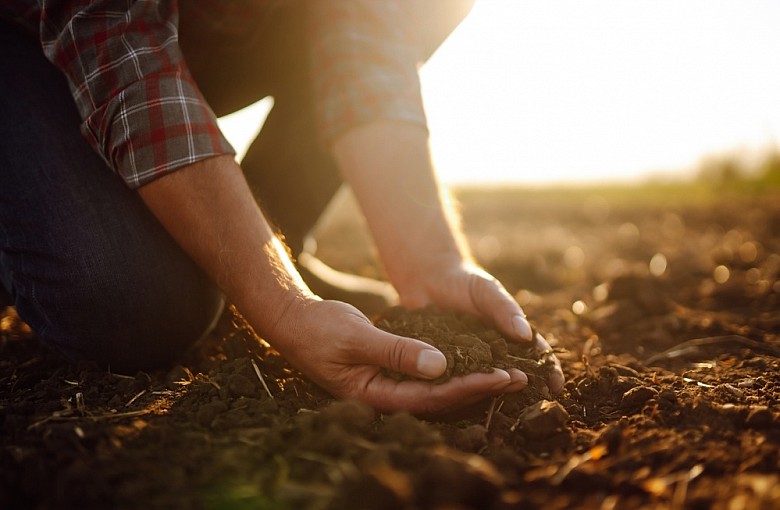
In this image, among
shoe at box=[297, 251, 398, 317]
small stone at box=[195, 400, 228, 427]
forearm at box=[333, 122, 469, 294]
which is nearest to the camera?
small stone at box=[195, 400, 228, 427]

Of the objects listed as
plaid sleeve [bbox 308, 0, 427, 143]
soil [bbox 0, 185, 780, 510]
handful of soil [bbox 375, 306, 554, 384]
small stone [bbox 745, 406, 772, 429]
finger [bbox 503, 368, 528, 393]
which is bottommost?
soil [bbox 0, 185, 780, 510]

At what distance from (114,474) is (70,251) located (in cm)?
89

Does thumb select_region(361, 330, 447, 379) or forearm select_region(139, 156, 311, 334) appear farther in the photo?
forearm select_region(139, 156, 311, 334)

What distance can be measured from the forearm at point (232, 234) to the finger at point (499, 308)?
57 centimetres

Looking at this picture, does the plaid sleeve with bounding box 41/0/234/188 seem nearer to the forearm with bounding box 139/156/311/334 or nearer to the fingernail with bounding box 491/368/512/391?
the forearm with bounding box 139/156/311/334

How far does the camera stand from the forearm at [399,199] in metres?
1.95

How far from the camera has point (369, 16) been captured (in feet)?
6.86

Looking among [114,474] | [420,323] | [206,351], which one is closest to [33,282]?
[206,351]

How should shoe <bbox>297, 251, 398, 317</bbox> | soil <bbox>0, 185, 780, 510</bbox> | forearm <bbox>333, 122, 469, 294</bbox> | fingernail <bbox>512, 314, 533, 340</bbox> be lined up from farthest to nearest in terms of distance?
shoe <bbox>297, 251, 398, 317</bbox> < forearm <bbox>333, 122, 469, 294</bbox> < fingernail <bbox>512, 314, 533, 340</bbox> < soil <bbox>0, 185, 780, 510</bbox>

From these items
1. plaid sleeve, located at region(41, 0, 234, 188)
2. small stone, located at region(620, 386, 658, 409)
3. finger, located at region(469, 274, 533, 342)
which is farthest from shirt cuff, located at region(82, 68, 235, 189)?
small stone, located at region(620, 386, 658, 409)

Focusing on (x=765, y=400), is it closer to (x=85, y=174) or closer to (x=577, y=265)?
(x=85, y=174)

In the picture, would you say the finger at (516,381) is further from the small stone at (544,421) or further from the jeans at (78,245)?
the jeans at (78,245)

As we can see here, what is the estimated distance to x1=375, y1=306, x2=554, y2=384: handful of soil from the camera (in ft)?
4.48

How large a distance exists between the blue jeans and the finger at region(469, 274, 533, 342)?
920mm
